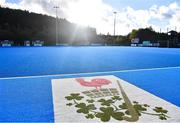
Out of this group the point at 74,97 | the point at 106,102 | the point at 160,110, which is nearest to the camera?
the point at 160,110

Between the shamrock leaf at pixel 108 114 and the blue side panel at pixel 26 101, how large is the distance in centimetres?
80

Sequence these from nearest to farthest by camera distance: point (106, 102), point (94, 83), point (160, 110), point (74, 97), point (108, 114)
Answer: point (108, 114), point (160, 110), point (106, 102), point (74, 97), point (94, 83)

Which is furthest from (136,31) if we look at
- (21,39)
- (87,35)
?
(21,39)

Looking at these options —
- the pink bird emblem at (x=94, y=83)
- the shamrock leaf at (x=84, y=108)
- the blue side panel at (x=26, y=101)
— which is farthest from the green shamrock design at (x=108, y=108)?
the pink bird emblem at (x=94, y=83)

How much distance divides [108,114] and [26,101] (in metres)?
1.71

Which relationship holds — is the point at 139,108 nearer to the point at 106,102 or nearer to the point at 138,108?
the point at 138,108

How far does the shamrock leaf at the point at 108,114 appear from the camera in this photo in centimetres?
285

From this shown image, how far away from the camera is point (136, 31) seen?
65.5 metres

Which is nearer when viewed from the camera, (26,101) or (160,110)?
(160,110)

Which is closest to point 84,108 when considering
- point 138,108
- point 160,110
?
point 138,108

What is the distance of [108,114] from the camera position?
299 cm

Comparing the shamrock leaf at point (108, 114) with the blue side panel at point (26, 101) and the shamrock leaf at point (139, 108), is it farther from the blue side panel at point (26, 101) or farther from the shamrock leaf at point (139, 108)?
the blue side panel at point (26, 101)

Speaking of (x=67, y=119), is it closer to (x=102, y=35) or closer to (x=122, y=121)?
(x=122, y=121)

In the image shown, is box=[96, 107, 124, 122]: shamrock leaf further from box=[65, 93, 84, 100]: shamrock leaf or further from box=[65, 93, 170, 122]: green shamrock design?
box=[65, 93, 84, 100]: shamrock leaf
